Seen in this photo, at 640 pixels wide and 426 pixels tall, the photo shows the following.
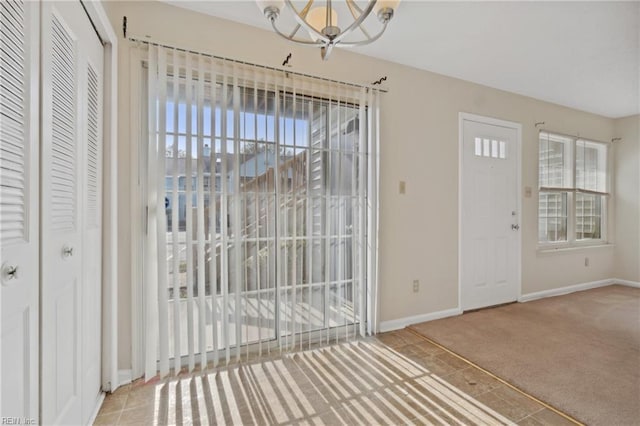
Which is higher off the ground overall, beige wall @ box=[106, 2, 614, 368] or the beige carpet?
beige wall @ box=[106, 2, 614, 368]

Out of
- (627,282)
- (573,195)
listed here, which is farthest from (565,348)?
(627,282)

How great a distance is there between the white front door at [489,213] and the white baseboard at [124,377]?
3114mm

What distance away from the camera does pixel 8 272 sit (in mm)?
820

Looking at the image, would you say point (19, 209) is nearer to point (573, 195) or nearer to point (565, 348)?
point (565, 348)

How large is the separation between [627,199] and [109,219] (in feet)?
21.6

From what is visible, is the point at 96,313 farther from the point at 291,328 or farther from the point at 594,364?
the point at 594,364

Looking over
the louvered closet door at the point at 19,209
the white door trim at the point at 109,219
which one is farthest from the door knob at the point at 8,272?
the white door trim at the point at 109,219

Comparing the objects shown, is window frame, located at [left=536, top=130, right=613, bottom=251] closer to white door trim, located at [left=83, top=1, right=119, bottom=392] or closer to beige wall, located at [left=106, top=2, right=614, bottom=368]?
beige wall, located at [left=106, top=2, right=614, bottom=368]

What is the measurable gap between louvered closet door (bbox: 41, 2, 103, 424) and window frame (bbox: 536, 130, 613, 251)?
4626 mm

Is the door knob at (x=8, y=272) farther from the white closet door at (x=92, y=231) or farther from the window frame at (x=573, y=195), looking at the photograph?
the window frame at (x=573, y=195)

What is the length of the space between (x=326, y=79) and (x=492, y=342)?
267 centimetres

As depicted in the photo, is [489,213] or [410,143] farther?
[489,213]

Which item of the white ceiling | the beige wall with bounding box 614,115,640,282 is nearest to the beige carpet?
the beige wall with bounding box 614,115,640,282
